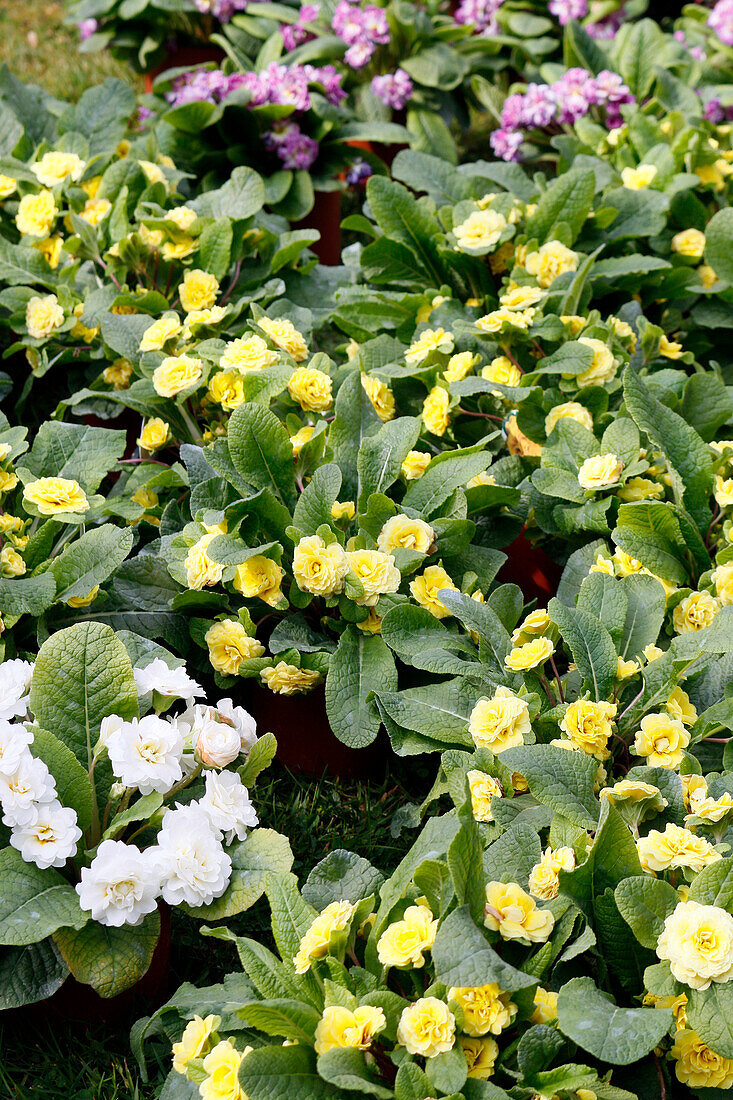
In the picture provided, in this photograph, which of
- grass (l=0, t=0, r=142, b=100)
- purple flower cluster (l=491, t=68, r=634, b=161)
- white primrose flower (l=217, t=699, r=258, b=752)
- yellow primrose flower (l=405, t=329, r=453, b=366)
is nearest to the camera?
white primrose flower (l=217, t=699, r=258, b=752)

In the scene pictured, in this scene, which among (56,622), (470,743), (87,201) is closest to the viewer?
(470,743)

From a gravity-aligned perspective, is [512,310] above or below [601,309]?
above

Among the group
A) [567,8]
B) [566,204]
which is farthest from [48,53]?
[566,204]

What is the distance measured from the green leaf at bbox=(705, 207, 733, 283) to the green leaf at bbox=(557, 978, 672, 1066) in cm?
196

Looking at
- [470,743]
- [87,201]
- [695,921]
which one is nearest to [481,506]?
[470,743]

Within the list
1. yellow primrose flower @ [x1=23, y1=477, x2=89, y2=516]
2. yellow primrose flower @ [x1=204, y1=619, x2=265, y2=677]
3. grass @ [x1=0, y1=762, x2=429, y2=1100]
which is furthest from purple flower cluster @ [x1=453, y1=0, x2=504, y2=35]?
grass @ [x1=0, y1=762, x2=429, y2=1100]

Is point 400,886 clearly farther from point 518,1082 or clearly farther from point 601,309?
point 601,309

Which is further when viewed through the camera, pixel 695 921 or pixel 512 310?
pixel 512 310

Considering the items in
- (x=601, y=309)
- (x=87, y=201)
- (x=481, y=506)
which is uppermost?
(x=87, y=201)

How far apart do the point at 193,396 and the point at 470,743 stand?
1026 millimetres

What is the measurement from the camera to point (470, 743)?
65.2 inches

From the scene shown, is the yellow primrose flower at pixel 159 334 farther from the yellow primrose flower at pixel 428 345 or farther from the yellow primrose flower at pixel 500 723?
the yellow primrose flower at pixel 500 723

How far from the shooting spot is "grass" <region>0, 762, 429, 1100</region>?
4.75 feet

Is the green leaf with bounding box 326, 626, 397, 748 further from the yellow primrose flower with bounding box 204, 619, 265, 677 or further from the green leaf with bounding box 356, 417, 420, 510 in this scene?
the green leaf with bounding box 356, 417, 420, 510
